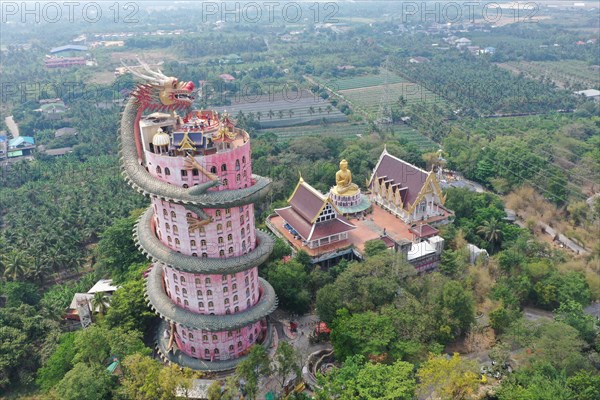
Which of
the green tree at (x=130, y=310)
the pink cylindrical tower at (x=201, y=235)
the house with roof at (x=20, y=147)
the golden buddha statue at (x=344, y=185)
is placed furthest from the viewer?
the house with roof at (x=20, y=147)

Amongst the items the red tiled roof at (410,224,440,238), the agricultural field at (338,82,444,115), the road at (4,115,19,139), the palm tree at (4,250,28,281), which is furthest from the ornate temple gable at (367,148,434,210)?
the road at (4,115,19,139)

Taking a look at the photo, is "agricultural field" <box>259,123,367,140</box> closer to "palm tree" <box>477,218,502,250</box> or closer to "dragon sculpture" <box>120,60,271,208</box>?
"palm tree" <box>477,218,502,250</box>

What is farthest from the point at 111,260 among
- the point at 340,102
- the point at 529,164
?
the point at 340,102

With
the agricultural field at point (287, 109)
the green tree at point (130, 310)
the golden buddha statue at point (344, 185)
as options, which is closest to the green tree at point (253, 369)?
the green tree at point (130, 310)

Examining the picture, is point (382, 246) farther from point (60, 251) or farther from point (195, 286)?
point (60, 251)

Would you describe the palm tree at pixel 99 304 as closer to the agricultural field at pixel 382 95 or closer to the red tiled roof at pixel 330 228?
the red tiled roof at pixel 330 228
